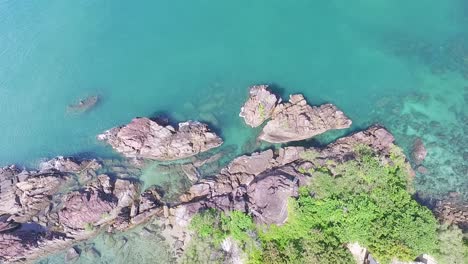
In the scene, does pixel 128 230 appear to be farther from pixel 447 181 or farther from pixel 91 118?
pixel 447 181

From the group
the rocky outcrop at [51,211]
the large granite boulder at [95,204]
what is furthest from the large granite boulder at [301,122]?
the rocky outcrop at [51,211]

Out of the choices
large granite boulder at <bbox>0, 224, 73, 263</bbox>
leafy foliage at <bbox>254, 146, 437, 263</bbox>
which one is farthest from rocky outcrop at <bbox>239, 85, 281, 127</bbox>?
large granite boulder at <bbox>0, 224, 73, 263</bbox>

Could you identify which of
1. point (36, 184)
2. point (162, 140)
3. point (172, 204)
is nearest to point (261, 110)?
point (162, 140)

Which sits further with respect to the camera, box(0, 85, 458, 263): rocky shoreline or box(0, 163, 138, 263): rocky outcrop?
box(0, 163, 138, 263): rocky outcrop

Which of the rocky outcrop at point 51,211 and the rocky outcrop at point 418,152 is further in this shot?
the rocky outcrop at point 418,152

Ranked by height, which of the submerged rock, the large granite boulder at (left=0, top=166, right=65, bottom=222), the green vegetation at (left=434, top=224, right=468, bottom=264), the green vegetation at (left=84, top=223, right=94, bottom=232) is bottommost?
the green vegetation at (left=84, top=223, right=94, bottom=232)

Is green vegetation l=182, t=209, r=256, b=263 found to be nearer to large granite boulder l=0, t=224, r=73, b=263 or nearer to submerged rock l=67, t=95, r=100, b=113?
large granite boulder l=0, t=224, r=73, b=263

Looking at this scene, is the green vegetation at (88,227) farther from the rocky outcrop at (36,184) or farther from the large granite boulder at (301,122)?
the large granite boulder at (301,122)
